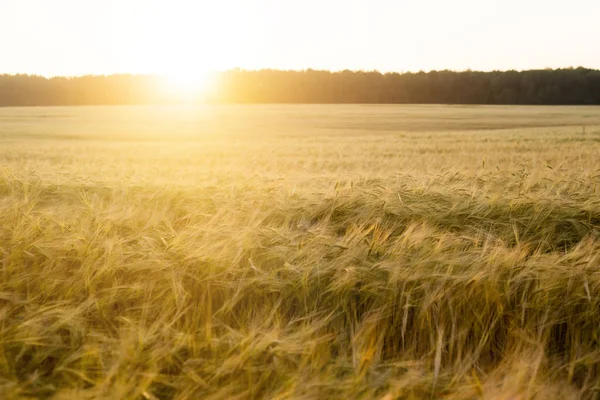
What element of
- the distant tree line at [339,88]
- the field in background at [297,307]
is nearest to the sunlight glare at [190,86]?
the distant tree line at [339,88]

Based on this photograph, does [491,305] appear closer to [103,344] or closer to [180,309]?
[180,309]

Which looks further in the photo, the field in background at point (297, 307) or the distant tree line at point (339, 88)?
the distant tree line at point (339, 88)

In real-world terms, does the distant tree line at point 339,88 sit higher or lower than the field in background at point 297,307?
higher

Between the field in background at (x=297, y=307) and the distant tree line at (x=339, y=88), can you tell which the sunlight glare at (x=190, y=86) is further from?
the field in background at (x=297, y=307)

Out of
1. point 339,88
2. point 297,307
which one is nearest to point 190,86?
point 339,88

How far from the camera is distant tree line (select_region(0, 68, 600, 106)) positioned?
2436 inches

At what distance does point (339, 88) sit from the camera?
6644 cm

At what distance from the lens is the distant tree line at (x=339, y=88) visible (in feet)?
203

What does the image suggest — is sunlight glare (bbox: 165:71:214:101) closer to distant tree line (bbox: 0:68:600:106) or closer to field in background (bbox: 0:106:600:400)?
distant tree line (bbox: 0:68:600:106)

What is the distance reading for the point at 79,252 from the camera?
225 cm

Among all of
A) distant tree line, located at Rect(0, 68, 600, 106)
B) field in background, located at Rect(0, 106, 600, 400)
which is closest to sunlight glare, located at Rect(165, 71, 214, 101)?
distant tree line, located at Rect(0, 68, 600, 106)

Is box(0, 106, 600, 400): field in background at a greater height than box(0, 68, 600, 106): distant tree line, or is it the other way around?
box(0, 68, 600, 106): distant tree line

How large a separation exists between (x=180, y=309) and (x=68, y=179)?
12.3 ft

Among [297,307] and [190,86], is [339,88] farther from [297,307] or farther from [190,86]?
[297,307]
